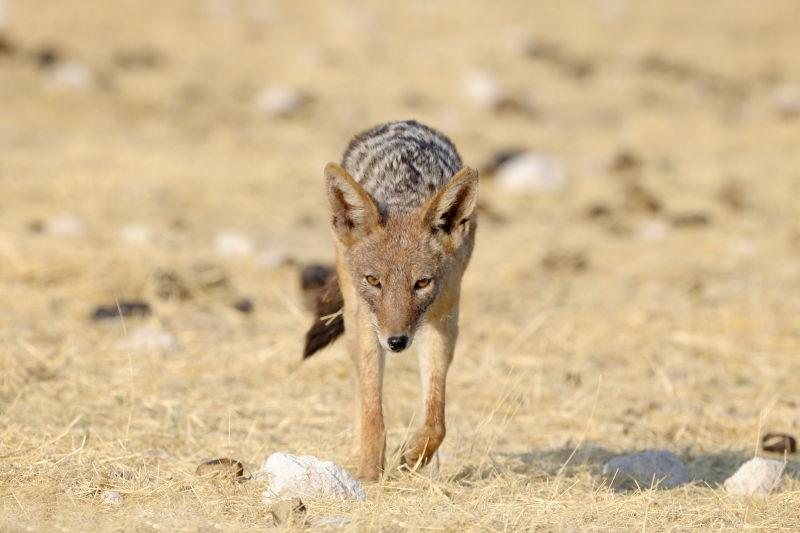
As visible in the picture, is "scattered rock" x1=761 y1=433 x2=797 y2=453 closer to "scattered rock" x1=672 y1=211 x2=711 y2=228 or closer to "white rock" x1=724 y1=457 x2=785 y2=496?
"white rock" x1=724 y1=457 x2=785 y2=496

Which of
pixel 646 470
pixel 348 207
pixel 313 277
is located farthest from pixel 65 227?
pixel 646 470

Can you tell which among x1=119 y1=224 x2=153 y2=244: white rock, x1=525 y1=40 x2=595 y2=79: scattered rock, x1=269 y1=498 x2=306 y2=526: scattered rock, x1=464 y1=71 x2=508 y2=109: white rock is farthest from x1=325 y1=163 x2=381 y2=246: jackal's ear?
x1=525 y1=40 x2=595 y2=79: scattered rock

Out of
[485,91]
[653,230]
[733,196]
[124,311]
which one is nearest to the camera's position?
[124,311]

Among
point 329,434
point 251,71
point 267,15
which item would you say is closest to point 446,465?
point 329,434

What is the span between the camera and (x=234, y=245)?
35.4 feet

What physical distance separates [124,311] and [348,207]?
349cm

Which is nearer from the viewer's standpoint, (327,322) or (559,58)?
(327,322)

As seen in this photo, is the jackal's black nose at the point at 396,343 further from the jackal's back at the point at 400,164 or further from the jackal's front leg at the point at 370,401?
the jackal's back at the point at 400,164

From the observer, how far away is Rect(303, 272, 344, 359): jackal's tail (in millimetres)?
6699

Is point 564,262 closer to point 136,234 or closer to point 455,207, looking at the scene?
point 136,234

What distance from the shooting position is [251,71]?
56.1ft

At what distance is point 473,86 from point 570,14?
476 cm

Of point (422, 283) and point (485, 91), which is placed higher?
point (422, 283)

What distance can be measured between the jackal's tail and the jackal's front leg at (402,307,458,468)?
827 millimetres
